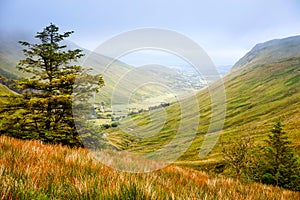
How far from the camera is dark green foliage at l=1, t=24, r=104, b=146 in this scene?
784 inches

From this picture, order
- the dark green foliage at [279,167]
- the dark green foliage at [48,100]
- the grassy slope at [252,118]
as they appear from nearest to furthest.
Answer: the dark green foliage at [48,100]
the dark green foliage at [279,167]
the grassy slope at [252,118]

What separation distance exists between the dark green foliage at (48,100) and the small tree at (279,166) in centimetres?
2725

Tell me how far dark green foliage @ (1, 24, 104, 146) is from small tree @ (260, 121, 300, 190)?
1073 inches

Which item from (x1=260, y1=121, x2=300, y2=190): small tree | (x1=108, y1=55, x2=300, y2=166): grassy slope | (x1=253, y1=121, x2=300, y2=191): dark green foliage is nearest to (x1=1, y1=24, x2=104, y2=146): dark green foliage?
(x1=253, y1=121, x2=300, y2=191): dark green foliage

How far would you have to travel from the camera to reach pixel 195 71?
8484 mm

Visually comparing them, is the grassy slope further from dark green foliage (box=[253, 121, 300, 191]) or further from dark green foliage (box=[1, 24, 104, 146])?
dark green foliage (box=[1, 24, 104, 146])

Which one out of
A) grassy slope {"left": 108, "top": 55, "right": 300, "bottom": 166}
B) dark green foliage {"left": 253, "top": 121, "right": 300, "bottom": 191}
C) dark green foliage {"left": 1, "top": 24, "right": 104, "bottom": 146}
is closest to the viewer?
dark green foliage {"left": 1, "top": 24, "right": 104, "bottom": 146}

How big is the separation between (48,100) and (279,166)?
33.4 metres

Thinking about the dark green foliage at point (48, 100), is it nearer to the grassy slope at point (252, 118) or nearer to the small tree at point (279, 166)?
the small tree at point (279, 166)

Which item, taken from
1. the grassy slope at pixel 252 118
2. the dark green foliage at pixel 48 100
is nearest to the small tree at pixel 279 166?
the dark green foliage at pixel 48 100

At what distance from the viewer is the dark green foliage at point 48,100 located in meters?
19.9

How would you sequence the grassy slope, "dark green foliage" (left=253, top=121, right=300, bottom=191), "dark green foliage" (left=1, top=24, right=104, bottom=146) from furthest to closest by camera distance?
1. the grassy slope
2. "dark green foliage" (left=253, top=121, right=300, bottom=191)
3. "dark green foliage" (left=1, top=24, right=104, bottom=146)

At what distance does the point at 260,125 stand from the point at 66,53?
13445 centimetres

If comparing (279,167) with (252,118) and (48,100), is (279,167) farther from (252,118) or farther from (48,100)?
(252,118)
